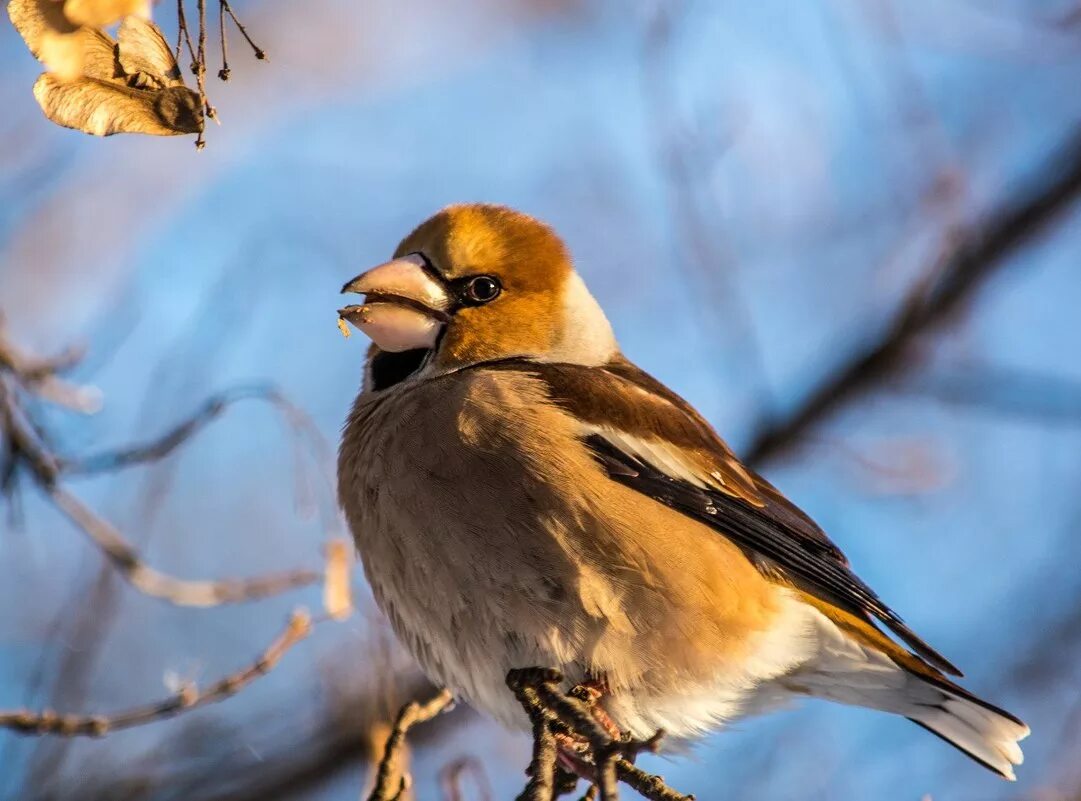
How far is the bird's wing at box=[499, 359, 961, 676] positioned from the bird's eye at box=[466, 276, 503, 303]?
0.23 metres

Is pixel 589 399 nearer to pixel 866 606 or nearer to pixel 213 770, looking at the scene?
pixel 866 606

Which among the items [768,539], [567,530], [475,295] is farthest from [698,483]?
[475,295]

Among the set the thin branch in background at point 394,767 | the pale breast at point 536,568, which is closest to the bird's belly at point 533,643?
the pale breast at point 536,568

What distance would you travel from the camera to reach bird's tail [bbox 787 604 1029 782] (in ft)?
12.0

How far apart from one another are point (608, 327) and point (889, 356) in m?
1.88

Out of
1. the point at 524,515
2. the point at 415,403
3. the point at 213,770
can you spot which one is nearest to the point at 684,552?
the point at 524,515

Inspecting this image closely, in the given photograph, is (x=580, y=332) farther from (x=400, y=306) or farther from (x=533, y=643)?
(x=533, y=643)

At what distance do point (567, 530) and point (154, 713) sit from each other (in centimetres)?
108

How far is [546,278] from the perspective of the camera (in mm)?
4074

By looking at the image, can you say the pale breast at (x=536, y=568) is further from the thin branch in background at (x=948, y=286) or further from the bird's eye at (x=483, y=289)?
the thin branch in background at (x=948, y=286)

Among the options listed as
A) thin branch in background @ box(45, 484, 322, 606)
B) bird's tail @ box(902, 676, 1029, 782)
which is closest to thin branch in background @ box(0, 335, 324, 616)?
thin branch in background @ box(45, 484, 322, 606)

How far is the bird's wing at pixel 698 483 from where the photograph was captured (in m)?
3.60

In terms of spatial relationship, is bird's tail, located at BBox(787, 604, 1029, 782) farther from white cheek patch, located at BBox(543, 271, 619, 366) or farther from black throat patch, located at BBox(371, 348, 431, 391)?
black throat patch, located at BBox(371, 348, 431, 391)

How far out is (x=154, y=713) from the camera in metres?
2.93
